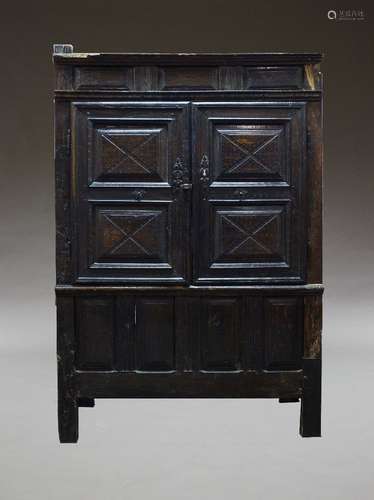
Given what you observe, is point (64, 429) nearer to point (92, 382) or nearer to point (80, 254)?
point (92, 382)

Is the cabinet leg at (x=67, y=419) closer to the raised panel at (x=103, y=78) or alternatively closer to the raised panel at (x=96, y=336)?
the raised panel at (x=96, y=336)

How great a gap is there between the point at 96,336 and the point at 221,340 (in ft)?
2.39

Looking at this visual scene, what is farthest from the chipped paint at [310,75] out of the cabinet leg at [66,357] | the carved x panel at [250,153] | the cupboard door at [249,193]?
the cabinet leg at [66,357]

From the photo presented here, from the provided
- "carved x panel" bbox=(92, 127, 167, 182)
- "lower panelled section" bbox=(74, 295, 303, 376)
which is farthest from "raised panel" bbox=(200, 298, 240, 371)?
"carved x panel" bbox=(92, 127, 167, 182)

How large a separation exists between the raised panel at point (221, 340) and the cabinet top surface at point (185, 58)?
143cm

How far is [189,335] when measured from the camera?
17.7 ft

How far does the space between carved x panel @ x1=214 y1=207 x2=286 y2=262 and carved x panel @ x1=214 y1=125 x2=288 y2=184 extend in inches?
7.9

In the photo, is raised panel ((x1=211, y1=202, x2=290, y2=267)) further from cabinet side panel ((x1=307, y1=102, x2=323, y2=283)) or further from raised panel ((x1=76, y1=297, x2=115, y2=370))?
raised panel ((x1=76, y1=297, x2=115, y2=370))

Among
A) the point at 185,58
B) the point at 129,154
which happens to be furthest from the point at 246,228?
the point at 185,58

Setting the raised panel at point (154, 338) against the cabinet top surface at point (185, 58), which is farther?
the raised panel at point (154, 338)

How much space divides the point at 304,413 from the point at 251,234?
109 centimetres

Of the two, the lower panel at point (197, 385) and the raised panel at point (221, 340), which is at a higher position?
the raised panel at point (221, 340)

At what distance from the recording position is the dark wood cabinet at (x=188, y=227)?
530 centimetres

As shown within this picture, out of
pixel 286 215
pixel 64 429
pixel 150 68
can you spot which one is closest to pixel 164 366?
pixel 64 429
